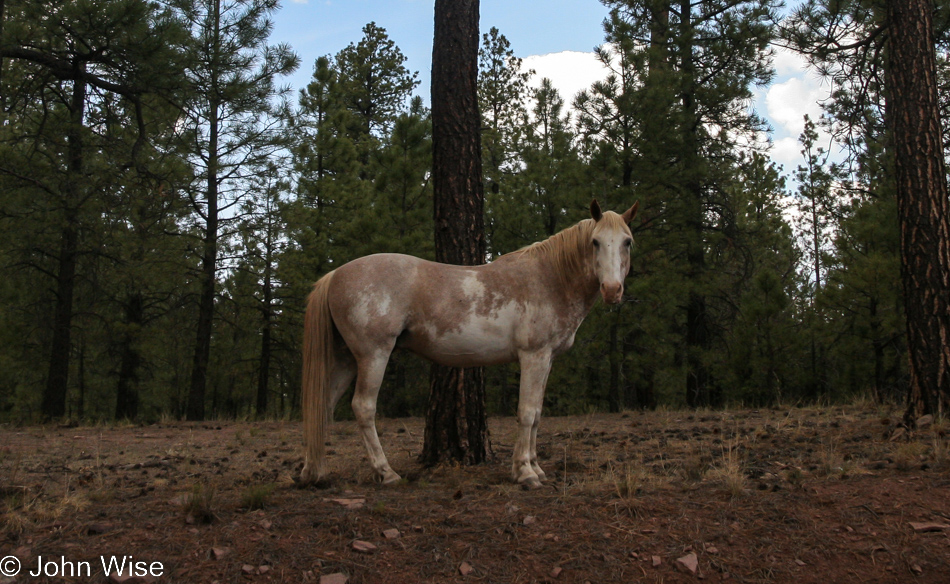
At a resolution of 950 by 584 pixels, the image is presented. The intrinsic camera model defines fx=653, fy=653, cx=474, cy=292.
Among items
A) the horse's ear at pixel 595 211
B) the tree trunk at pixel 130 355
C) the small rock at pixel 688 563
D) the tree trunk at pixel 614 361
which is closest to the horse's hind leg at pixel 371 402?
the horse's ear at pixel 595 211

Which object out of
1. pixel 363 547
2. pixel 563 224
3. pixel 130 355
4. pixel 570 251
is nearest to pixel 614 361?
pixel 563 224

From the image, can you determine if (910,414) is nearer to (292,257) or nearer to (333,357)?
(333,357)

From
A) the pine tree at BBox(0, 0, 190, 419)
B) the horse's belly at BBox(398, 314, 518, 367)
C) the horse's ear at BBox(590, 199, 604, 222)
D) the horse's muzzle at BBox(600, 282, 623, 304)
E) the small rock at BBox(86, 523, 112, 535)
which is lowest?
the small rock at BBox(86, 523, 112, 535)

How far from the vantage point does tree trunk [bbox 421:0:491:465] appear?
5.76m

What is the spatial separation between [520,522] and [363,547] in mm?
898

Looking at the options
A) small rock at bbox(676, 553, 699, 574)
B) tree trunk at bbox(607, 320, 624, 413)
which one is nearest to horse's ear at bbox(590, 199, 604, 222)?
small rock at bbox(676, 553, 699, 574)

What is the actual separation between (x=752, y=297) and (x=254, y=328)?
11.4m

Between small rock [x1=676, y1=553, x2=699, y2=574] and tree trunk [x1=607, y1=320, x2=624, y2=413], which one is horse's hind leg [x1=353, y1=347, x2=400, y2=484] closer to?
small rock [x1=676, y1=553, x2=699, y2=574]

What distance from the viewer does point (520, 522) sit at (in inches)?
146

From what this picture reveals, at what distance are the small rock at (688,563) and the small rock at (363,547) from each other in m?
1.57

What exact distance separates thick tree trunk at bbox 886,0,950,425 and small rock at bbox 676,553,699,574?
3736mm

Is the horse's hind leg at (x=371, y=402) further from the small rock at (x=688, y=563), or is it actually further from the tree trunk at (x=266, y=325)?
the tree trunk at (x=266, y=325)

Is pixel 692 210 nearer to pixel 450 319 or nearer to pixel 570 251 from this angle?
pixel 570 251

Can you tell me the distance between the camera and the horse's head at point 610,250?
448cm
